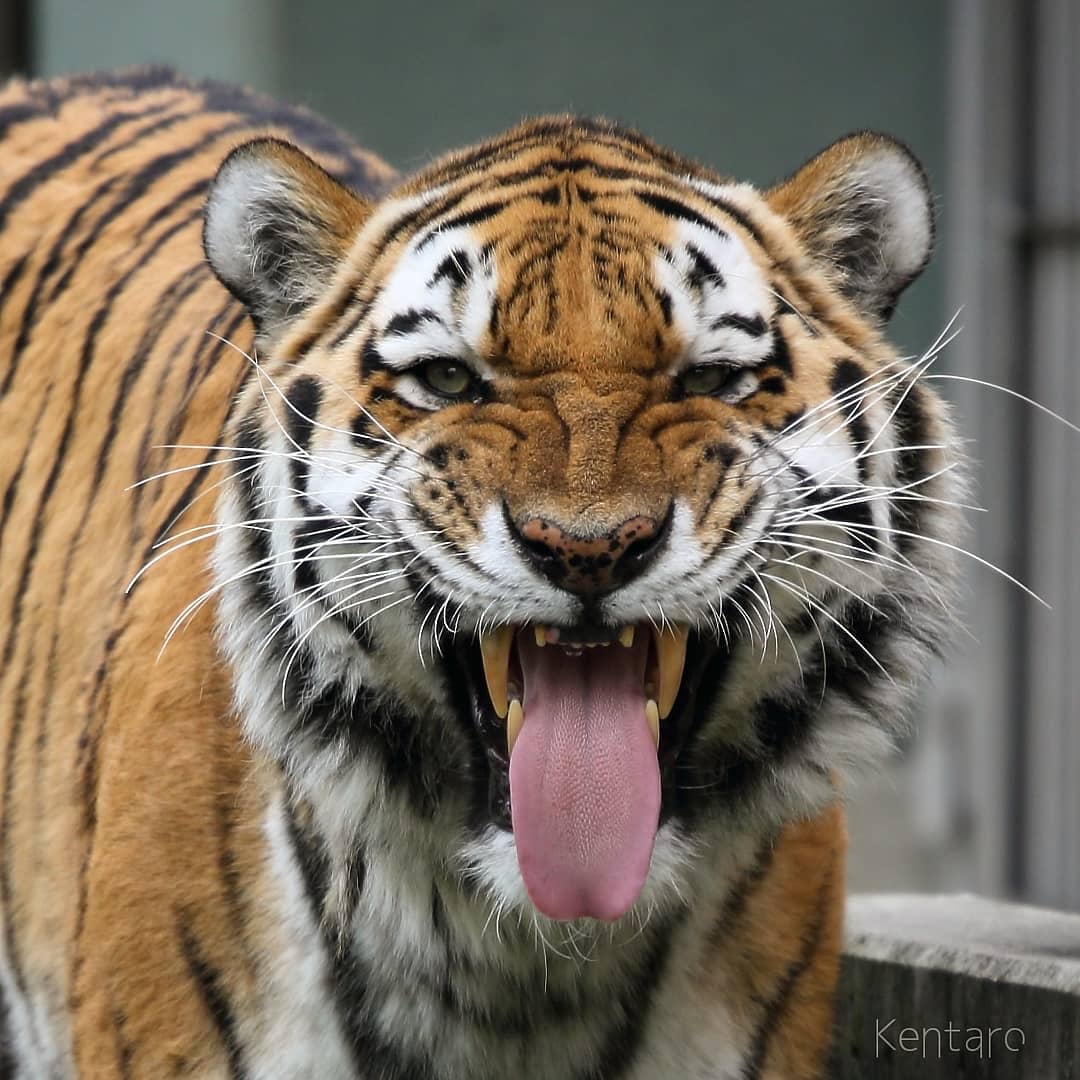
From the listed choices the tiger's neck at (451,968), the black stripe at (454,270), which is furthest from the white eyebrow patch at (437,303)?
the tiger's neck at (451,968)

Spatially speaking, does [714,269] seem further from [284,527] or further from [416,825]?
[416,825]

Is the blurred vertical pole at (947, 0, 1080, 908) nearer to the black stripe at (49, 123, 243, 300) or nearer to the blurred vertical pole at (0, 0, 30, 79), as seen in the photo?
the blurred vertical pole at (0, 0, 30, 79)

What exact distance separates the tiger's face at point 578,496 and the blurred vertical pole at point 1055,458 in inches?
155

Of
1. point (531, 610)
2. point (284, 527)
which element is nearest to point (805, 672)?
point (531, 610)

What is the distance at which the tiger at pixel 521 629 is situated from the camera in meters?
2.01

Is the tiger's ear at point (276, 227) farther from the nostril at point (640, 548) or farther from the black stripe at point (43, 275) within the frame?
the black stripe at point (43, 275)

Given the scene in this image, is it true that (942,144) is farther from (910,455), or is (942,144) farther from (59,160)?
(910,455)

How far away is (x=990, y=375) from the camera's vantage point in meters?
6.15

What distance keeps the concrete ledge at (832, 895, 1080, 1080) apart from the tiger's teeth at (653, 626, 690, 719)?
2.29 feet

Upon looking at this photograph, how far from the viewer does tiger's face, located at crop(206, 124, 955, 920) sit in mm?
1988

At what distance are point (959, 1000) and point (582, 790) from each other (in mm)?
821

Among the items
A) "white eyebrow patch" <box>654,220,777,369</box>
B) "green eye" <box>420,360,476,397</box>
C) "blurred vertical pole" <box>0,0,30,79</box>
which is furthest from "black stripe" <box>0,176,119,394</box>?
"blurred vertical pole" <box>0,0,30,79</box>

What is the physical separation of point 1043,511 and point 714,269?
4264 mm

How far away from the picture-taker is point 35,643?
2.90m
